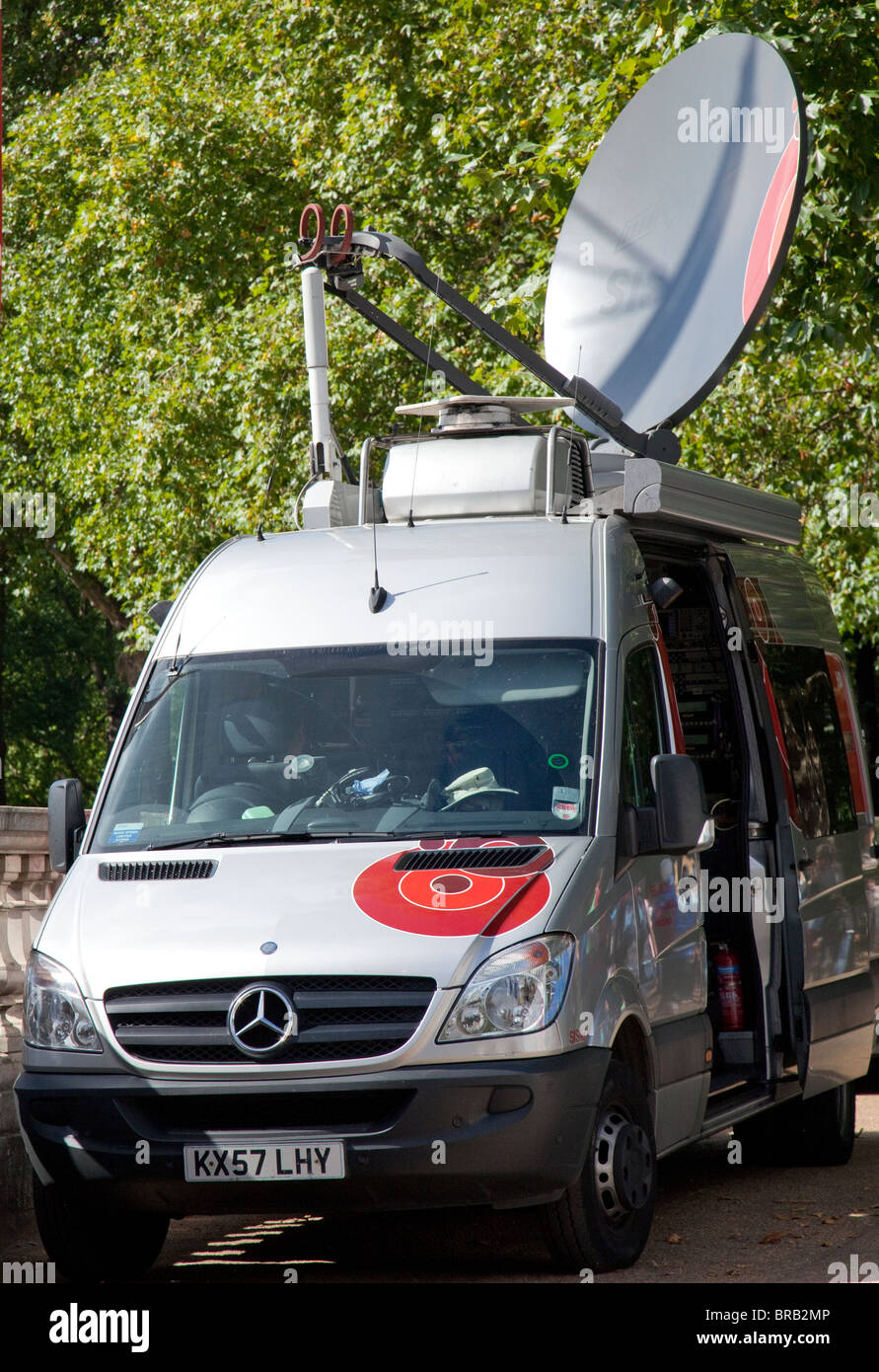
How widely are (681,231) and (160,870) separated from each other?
4.61 m

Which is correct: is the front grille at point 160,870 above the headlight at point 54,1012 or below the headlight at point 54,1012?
above

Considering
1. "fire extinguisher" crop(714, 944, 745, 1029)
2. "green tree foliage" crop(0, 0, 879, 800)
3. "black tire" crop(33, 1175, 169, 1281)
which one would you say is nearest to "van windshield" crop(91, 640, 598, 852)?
"black tire" crop(33, 1175, 169, 1281)

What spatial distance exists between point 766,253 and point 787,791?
7.99 ft

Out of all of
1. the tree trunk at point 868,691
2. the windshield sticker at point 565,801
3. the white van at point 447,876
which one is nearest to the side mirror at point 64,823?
the white van at point 447,876

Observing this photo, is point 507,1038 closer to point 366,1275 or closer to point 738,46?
point 366,1275

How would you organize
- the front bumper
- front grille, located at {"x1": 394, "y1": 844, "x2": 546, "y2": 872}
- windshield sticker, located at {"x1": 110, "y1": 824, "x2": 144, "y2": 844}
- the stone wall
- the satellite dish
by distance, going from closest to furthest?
the front bumper, front grille, located at {"x1": 394, "y1": 844, "x2": 546, "y2": 872}, windshield sticker, located at {"x1": 110, "y1": 824, "x2": 144, "y2": 844}, the stone wall, the satellite dish

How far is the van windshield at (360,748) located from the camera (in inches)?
235

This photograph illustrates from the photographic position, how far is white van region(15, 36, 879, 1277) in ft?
17.6

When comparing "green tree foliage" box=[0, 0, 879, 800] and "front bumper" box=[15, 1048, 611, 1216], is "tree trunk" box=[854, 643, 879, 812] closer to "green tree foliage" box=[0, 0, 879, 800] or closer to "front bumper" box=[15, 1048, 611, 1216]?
"green tree foliage" box=[0, 0, 879, 800]

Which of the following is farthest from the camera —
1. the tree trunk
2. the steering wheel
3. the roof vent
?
the tree trunk

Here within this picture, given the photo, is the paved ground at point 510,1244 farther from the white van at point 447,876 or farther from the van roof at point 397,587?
the van roof at point 397,587

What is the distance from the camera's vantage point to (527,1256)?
6.15 m

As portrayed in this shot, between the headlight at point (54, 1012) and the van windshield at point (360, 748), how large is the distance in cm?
55

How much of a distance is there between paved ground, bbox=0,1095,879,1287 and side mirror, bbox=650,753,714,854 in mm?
1378
